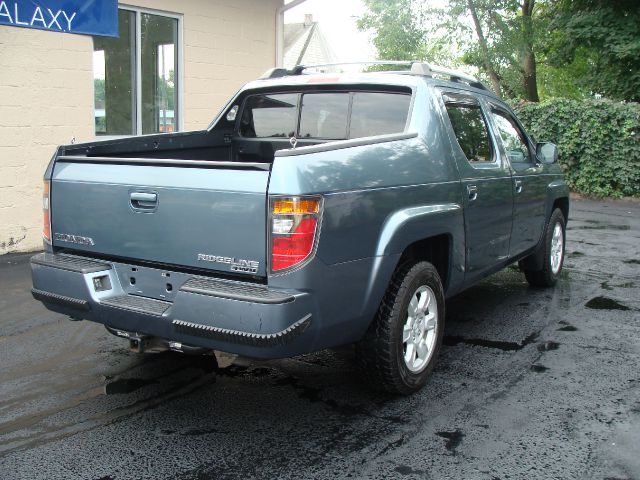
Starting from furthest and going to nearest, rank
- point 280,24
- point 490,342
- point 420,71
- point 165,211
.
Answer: point 280,24 < point 490,342 < point 420,71 < point 165,211

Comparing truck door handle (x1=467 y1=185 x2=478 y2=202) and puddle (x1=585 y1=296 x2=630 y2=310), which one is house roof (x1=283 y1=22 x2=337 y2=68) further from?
truck door handle (x1=467 y1=185 x2=478 y2=202)

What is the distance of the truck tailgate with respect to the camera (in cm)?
325

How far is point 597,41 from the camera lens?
17922mm

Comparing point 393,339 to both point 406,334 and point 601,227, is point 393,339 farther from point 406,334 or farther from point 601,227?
point 601,227

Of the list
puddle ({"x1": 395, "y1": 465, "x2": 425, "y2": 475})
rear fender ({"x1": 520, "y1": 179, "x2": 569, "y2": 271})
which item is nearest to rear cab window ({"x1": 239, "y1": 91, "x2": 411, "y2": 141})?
puddle ({"x1": 395, "y1": 465, "x2": 425, "y2": 475})

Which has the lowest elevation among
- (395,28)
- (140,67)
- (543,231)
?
(543,231)

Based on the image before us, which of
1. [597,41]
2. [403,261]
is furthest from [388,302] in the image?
[597,41]

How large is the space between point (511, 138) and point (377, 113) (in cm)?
175

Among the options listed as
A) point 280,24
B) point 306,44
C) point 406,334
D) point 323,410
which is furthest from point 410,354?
point 306,44

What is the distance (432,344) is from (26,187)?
5.81m

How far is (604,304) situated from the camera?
627 centimetres

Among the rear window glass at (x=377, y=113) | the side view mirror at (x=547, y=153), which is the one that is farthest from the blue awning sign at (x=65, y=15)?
the side view mirror at (x=547, y=153)

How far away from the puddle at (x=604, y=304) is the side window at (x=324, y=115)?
304 centimetres

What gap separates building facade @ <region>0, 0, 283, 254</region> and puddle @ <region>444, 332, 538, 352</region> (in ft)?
17.1
